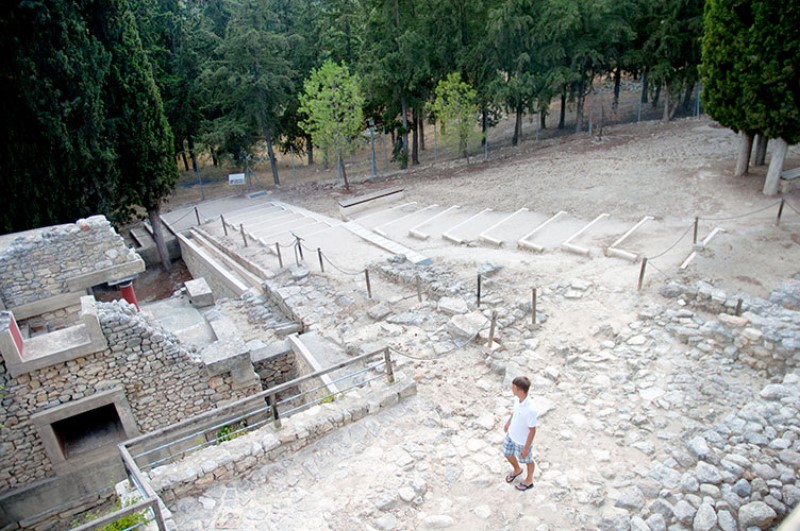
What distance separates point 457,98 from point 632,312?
15865 mm

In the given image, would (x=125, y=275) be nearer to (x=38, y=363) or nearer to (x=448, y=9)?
(x=38, y=363)

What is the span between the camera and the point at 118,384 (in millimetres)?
10234

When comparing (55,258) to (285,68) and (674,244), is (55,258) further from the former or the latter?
(285,68)

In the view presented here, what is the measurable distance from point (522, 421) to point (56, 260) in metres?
11.7

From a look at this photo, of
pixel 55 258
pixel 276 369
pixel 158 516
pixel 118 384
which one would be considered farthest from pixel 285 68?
pixel 158 516

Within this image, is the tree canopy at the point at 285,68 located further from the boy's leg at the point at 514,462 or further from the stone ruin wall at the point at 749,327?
the boy's leg at the point at 514,462

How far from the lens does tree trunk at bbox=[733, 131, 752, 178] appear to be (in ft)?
53.2

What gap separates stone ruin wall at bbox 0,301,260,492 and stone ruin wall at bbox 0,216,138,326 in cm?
314

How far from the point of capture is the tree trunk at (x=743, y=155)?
16.2 meters

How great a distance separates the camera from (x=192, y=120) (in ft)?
96.6

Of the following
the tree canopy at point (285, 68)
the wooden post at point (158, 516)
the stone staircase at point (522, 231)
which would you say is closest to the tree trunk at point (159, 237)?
the tree canopy at point (285, 68)

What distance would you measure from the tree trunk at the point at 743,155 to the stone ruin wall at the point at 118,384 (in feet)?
55.3

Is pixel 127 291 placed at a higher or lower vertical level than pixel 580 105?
lower

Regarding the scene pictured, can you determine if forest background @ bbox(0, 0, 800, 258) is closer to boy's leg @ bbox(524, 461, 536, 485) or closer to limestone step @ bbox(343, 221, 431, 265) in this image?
limestone step @ bbox(343, 221, 431, 265)
